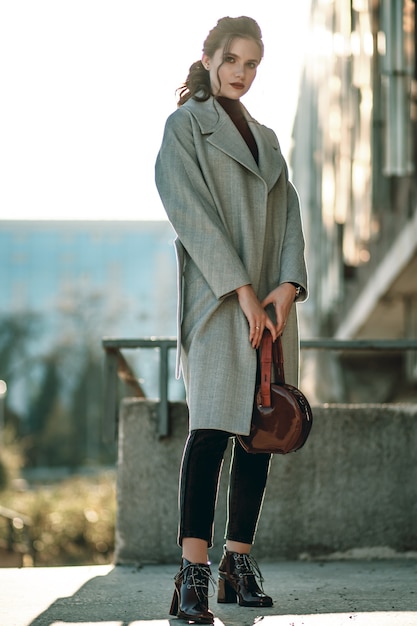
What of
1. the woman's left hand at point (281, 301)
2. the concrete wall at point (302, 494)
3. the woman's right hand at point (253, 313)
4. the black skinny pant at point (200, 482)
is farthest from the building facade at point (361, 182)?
the black skinny pant at point (200, 482)

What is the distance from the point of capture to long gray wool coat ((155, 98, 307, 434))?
362 cm

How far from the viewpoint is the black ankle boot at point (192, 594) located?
338 cm

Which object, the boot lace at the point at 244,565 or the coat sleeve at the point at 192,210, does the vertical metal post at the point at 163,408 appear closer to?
the boot lace at the point at 244,565

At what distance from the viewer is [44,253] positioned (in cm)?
10694

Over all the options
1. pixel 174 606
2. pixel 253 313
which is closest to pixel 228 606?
pixel 174 606

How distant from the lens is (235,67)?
3805mm

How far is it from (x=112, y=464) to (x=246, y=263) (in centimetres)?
5929

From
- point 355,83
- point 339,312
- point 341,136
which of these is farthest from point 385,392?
point 355,83

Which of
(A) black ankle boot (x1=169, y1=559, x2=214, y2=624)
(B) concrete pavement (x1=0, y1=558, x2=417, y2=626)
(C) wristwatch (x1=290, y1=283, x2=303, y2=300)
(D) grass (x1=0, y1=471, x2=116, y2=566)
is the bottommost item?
(D) grass (x1=0, y1=471, x2=116, y2=566)

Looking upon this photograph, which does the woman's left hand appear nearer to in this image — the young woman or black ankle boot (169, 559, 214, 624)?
the young woman

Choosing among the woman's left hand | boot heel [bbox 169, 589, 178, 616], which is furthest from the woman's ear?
boot heel [bbox 169, 589, 178, 616]

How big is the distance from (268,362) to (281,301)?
216 mm

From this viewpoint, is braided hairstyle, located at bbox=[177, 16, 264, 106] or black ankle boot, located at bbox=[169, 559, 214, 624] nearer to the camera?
black ankle boot, located at bbox=[169, 559, 214, 624]

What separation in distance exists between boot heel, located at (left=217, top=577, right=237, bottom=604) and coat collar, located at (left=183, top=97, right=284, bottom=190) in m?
1.41
